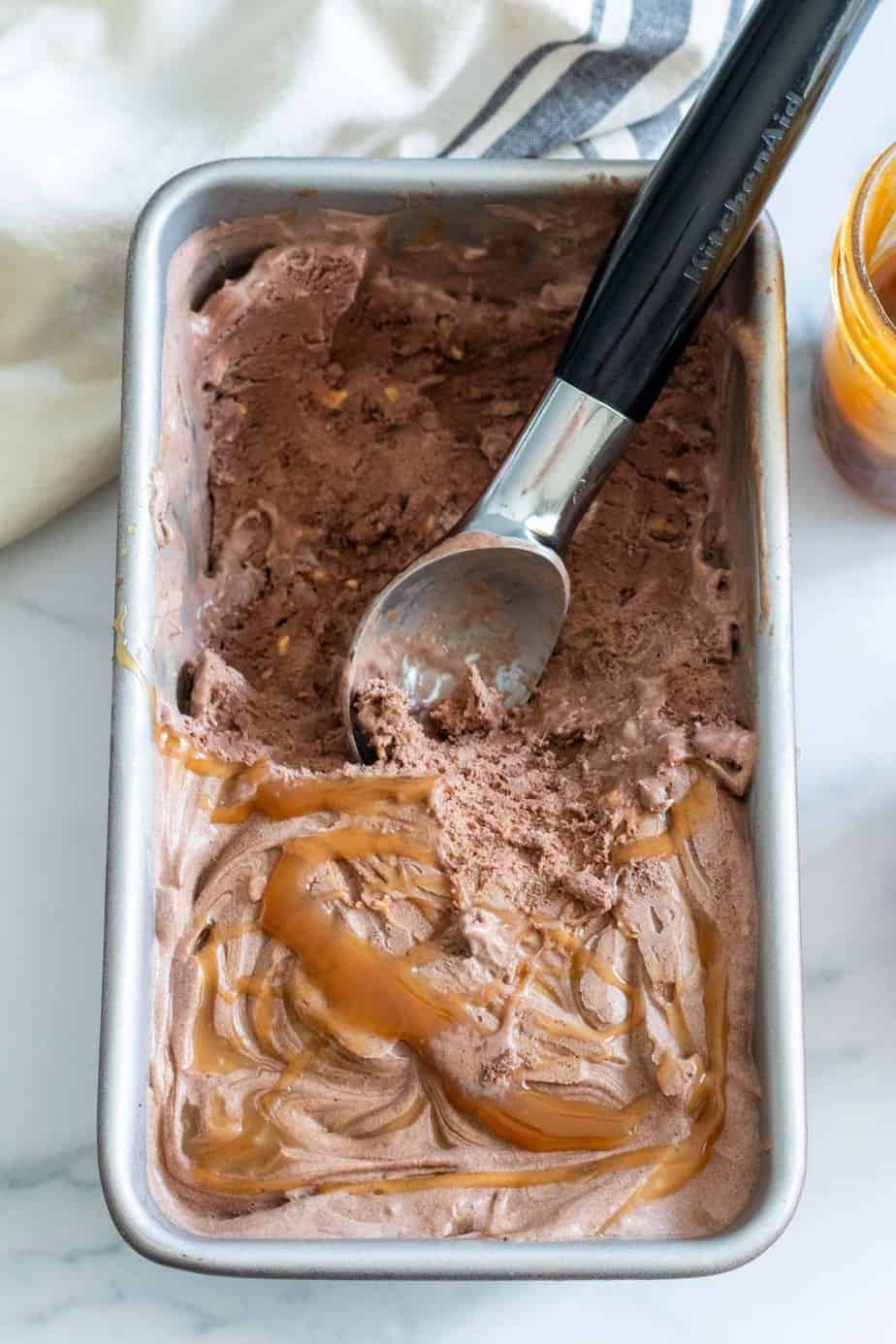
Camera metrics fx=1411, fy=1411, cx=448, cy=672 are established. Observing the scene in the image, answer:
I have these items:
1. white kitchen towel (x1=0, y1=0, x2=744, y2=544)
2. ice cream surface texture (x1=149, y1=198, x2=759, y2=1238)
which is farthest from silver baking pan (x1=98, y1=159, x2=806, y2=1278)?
white kitchen towel (x1=0, y1=0, x2=744, y2=544)

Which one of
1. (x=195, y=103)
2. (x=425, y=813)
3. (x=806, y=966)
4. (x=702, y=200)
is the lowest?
(x=806, y=966)

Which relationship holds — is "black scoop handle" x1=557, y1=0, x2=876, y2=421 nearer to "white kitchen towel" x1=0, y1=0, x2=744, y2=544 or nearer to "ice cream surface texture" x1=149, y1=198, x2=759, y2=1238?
"ice cream surface texture" x1=149, y1=198, x2=759, y2=1238

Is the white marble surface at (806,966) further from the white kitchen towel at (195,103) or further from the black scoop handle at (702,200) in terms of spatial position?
A: the black scoop handle at (702,200)

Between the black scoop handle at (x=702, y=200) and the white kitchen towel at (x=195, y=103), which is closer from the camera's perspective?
the black scoop handle at (x=702, y=200)

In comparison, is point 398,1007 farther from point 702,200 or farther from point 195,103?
point 195,103

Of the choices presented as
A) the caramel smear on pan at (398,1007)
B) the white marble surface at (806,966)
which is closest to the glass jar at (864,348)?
the white marble surface at (806,966)

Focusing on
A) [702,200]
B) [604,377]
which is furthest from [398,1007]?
[702,200]

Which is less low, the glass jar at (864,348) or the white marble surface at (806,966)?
the glass jar at (864,348)
